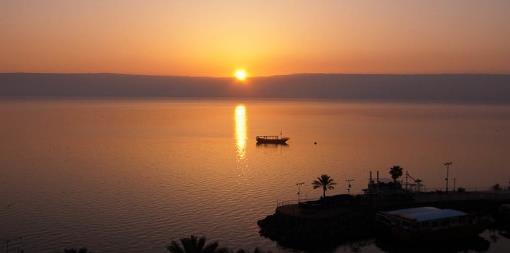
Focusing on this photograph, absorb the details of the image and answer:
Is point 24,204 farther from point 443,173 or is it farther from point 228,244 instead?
point 443,173

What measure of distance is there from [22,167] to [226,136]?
3055 inches

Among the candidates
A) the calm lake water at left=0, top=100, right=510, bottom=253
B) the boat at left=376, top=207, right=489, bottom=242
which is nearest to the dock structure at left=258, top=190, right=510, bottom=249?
the calm lake water at left=0, top=100, right=510, bottom=253

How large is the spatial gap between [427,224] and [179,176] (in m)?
44.5

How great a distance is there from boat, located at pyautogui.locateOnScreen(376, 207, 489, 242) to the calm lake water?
2.08 m

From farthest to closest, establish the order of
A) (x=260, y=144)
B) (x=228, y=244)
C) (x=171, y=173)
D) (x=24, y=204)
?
(x=260, y=144) → (x=171, y=173) → (x=24, y=204) → (x=228, y=244)

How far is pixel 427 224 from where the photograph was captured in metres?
47.7

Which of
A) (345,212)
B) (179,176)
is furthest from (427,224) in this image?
(179,176)

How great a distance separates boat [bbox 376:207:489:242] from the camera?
156 feet

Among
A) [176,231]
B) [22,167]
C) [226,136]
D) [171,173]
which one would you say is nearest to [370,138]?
[226,136]

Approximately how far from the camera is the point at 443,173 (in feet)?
281

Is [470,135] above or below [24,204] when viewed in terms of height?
above

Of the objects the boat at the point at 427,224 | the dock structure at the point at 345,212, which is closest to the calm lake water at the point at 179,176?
the dock structure at the point at 345,212

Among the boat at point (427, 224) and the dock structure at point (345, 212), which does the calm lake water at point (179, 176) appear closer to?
the dock structure at point (345, 212)

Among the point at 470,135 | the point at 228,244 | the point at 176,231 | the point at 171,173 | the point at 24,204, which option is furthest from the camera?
the point at 470,135
